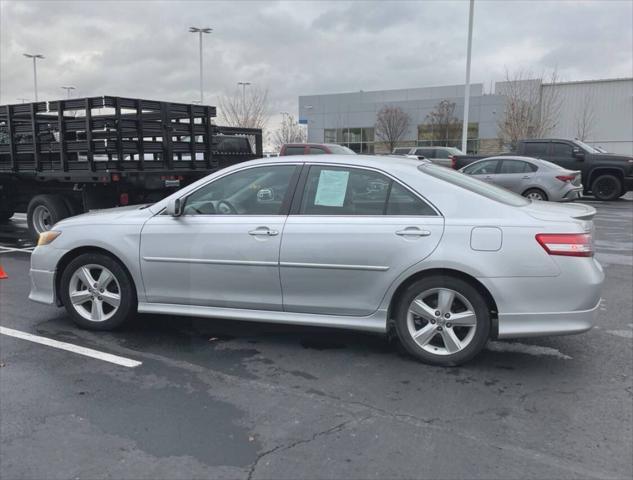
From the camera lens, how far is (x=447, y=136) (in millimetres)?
48562

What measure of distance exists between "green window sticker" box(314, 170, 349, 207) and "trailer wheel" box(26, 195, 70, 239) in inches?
255

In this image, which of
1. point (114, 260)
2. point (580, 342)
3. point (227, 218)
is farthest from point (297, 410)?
point (580, 342)

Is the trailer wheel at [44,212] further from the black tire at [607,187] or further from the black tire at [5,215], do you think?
the black tire at [607,187]

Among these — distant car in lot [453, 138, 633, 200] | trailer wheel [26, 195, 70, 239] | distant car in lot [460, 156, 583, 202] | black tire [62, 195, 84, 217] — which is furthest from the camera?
distant car in lot [453, 138, 633, 200]

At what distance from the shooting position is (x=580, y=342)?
15.9 feet

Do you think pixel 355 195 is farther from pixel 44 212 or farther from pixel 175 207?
pixel 44 212

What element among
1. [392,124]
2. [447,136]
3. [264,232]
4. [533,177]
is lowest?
[264,232]

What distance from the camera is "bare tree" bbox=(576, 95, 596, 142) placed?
43188 mm

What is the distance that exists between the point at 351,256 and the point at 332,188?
597mm

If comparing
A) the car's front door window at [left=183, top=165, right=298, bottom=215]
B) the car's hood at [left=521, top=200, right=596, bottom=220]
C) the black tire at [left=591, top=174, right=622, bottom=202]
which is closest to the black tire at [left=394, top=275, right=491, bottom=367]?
the car's hood at [left=521, top=200, right=596, bottom=220]

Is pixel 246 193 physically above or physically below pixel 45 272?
above

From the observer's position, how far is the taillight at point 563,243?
3947 millimetres

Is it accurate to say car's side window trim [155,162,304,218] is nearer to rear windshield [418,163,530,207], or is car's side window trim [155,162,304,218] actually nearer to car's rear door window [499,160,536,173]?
rear windshield [418,163,530,207]

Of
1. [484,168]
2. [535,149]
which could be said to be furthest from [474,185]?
[535,149]
